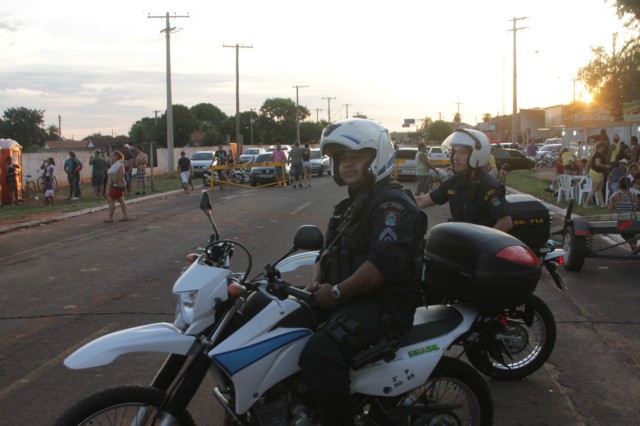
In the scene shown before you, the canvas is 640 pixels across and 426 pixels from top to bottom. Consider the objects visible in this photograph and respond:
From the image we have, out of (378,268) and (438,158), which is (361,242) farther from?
(438,158)

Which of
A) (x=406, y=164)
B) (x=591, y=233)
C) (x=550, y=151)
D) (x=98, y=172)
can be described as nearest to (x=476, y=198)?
(x=591, y=233)

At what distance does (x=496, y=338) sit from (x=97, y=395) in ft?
8.46

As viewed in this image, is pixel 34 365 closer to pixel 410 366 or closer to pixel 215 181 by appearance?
pixel 410 366

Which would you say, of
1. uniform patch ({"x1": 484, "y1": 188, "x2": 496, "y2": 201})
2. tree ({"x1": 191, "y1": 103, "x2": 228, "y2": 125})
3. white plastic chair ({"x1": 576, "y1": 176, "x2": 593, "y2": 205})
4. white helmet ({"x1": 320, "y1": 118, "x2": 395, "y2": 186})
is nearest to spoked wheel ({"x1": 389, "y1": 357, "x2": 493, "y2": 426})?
white helmet ({"x1": 320, "y1": 118, "x2": 395, "y2": 186})

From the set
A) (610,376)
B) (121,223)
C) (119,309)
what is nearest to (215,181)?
(121,223)

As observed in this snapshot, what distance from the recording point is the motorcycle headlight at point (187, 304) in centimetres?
301

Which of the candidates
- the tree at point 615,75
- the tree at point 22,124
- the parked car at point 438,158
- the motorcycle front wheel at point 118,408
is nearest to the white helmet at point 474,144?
the motorcycle front wheel at point 118,408

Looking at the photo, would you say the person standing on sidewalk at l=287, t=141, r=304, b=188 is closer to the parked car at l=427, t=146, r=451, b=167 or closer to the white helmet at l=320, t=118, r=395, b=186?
the parked car at l=427, t=146, r=451, b=167

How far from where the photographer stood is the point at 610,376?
202 inches

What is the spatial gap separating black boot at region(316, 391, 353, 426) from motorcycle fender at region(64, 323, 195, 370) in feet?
2.17

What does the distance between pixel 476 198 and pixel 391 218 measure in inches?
89.5

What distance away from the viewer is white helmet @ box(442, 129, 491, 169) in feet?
17.5

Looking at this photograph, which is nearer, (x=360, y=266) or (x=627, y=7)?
(x=360, y=266)

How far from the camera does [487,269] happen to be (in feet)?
11.5
